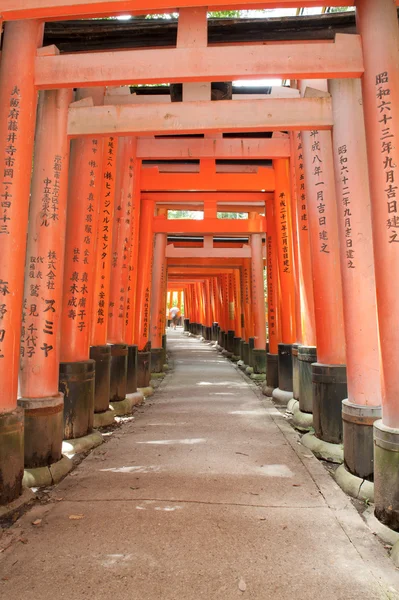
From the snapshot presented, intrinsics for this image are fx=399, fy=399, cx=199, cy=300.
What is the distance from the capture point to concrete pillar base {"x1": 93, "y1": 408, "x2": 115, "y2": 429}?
197 inches

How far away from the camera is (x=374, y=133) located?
9.06 ft

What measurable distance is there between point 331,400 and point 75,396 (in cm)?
263

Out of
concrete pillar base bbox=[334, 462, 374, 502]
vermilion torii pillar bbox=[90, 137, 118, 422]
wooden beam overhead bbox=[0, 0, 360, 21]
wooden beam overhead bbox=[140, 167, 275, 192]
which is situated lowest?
concrete pillar base bbox=[334, 462, 374, 502]

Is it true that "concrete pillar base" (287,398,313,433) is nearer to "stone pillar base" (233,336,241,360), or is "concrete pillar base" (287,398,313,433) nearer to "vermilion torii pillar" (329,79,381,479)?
"vermilion torii pillar" (329,79,381,479)

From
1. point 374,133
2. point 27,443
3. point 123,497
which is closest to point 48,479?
point 27,443

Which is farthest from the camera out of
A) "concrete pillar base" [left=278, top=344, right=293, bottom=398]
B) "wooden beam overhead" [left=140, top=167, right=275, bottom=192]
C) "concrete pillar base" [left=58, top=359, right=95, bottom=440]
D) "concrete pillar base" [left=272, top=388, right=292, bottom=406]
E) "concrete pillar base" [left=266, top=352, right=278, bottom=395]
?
"concrete pillar base" [left=266, top=352, right=278, bottom=395]

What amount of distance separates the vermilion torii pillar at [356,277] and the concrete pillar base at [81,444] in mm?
2523

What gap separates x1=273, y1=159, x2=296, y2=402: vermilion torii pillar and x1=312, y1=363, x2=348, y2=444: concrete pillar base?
2543mm

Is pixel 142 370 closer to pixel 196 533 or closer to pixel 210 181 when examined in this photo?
pixel 210 181

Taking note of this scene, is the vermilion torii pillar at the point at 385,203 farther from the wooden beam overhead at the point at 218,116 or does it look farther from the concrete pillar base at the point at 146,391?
the concrete pillar base at the point at 146,391

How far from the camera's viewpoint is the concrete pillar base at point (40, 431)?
331cm

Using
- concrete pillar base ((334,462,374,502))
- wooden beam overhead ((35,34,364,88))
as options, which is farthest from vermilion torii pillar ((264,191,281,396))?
wooden beam overhead ((35,34,364,88))

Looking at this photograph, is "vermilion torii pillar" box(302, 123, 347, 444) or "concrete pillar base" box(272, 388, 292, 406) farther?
"concrete pillar base" box(272, 388, 292, 406)

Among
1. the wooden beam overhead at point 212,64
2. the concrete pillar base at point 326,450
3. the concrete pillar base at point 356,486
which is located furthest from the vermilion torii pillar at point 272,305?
the wooden beam overhead at point 212,64
